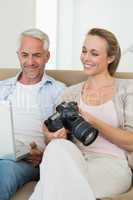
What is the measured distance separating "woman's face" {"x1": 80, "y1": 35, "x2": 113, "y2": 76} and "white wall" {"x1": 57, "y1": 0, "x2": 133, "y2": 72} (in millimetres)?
1854

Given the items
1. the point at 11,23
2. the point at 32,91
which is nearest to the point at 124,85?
the point at 32,91

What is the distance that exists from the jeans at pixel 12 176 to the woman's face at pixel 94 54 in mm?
500

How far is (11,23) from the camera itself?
3.28 meters

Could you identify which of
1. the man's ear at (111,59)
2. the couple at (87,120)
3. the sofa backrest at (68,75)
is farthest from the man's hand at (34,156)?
the man's ear at (111,59)

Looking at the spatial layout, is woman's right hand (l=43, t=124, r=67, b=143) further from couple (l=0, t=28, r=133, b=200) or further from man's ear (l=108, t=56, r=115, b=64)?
man's ear (l=108, t=56, r=115, b=64)

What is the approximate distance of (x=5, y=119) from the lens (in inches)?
53.9

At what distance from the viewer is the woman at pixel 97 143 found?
1.24 m

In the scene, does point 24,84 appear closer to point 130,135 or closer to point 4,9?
point 130,135

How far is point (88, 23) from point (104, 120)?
7.12ft

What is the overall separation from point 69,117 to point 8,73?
0.75 metres

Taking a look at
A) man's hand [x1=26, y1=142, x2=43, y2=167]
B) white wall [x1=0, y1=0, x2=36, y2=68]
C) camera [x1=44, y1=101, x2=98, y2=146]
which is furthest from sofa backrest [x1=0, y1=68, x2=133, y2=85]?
white wall [x1=0, y1=0, x2=36, y2=68]

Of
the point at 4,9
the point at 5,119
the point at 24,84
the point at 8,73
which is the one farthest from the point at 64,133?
the point at 4,9

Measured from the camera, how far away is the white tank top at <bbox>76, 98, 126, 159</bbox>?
1.55m

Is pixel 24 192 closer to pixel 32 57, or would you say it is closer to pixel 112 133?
pixel 112 133
